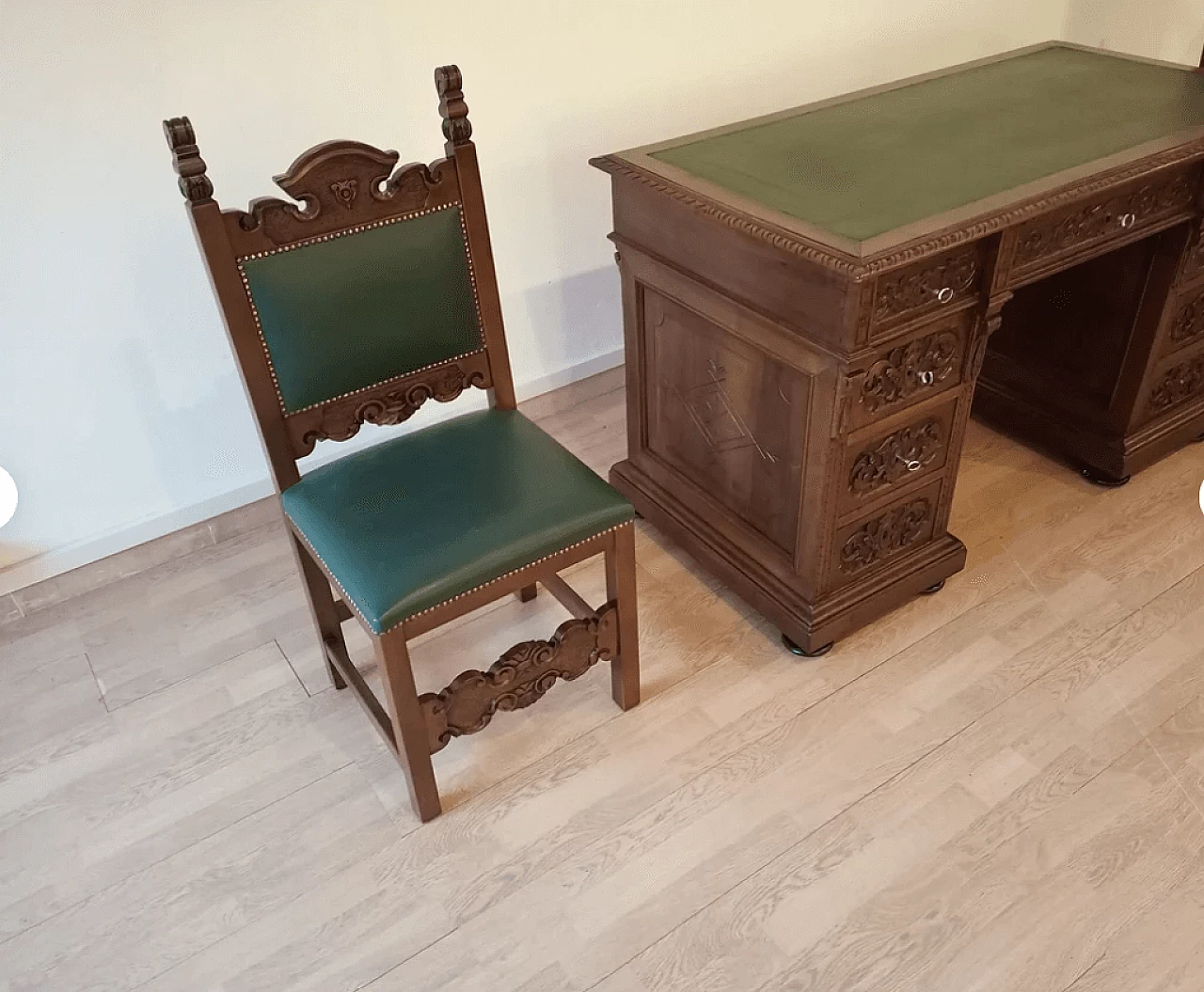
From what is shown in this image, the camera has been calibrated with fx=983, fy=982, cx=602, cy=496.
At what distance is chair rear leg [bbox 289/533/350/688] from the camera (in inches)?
61.7

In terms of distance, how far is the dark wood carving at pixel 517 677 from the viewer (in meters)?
1.43

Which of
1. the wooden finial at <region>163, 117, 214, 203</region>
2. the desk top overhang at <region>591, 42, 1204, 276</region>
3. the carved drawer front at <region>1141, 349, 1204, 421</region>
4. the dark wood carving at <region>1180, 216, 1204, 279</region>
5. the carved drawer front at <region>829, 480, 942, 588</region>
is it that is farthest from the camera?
the carved drawer front at <region>1141, 349, 1204, 421</region>

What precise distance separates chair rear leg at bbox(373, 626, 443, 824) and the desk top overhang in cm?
78

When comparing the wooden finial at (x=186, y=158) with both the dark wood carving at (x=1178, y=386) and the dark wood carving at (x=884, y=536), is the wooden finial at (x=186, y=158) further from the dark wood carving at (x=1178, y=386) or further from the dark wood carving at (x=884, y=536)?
the dark wood carving at (x=1178, y=386)

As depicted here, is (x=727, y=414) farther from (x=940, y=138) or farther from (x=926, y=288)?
(x=940, y=138)

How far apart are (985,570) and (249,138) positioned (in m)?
1.60

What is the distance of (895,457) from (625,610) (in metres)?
0.52

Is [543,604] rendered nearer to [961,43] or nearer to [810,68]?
[810,68]

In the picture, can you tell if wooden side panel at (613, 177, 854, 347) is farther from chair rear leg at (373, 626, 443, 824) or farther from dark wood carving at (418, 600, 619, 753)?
chair rear leg at (373, 626, 443, 824)

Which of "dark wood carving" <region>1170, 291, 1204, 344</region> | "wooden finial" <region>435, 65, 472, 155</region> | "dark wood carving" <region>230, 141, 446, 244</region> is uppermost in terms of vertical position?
"wooden finial" <region>435, 65, 472, 155</region>

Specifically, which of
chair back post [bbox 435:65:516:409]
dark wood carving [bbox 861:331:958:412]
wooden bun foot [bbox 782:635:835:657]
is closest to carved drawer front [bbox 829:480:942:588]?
wooden bun foot [bbox 782:635:835:657]

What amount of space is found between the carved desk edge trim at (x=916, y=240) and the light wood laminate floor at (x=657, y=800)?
2.44 ft

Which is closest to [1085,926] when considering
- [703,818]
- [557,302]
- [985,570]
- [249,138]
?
[703,818]

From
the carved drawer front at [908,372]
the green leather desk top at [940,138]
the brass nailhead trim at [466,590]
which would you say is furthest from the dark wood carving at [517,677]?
the green leather desk top at [940,138]
